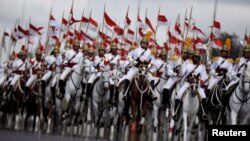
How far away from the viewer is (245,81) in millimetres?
25953

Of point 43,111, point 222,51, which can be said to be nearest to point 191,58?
point 222,51

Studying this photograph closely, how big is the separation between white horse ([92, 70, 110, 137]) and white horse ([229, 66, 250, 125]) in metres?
6.87

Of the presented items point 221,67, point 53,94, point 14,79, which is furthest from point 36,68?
point 221,67

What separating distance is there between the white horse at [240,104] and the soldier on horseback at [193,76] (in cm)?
178

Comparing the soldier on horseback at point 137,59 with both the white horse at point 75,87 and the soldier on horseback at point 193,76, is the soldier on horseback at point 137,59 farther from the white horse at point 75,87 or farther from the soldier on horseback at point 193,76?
the white horse at point 75,87

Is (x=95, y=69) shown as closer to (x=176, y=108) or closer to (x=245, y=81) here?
(x=176, y=108)

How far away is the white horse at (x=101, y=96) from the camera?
3284cm

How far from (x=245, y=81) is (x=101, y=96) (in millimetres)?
8391

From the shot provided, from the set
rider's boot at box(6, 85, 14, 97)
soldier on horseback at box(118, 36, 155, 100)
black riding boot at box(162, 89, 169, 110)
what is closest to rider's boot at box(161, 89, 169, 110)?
black riding boot at box(162, 89, 169, 110)

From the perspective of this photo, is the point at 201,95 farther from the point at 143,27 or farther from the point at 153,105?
the point at 143,27

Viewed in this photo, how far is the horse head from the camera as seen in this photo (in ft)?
84.7

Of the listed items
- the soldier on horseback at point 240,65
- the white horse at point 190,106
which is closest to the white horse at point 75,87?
the white horse at point 190,106

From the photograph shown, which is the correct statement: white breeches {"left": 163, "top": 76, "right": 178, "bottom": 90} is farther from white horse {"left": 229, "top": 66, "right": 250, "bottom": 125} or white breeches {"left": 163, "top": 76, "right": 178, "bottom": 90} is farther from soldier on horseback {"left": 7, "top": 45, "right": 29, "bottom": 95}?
soldier on horseback {"left": 7, "top": 45, "right": 29, "bottom": 95}

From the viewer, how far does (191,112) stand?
93.7 ft
